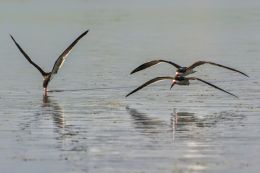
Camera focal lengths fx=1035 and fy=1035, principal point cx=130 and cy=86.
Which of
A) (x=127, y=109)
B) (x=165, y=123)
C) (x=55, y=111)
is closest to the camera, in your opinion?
(x=165, y=123)

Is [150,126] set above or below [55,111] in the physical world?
above

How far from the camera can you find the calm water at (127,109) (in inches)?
827

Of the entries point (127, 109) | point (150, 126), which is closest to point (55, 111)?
point (127, 109)

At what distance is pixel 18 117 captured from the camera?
27188mm

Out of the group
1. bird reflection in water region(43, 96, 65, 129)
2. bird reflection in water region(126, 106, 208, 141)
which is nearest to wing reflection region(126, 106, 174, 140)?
bird reflection in water region(126, 106, 208, 141)

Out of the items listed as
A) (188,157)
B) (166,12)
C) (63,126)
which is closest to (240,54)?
(63,126)

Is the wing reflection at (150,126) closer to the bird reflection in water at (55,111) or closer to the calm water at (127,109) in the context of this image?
the calm water at (127,109)

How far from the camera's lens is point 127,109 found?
28.7 metres

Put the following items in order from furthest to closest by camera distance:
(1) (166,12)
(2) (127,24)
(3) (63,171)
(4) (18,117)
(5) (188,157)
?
1. (1) (166,12)
2. (2) (127,24)
3. (4) (18,117)
4. (5) (188,157)
5. (3) (63,171)

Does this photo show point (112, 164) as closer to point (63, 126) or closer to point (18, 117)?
point (63, 126)

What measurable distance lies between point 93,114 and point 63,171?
309 inches

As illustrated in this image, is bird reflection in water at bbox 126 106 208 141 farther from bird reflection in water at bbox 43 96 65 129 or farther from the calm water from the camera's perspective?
bird reflection in water at bbox 43 96 65 129

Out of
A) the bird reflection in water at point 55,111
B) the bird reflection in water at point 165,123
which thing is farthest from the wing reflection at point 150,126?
the bird reflection in water at point 55,111

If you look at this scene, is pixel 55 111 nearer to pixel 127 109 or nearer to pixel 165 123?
pixel 127 109
